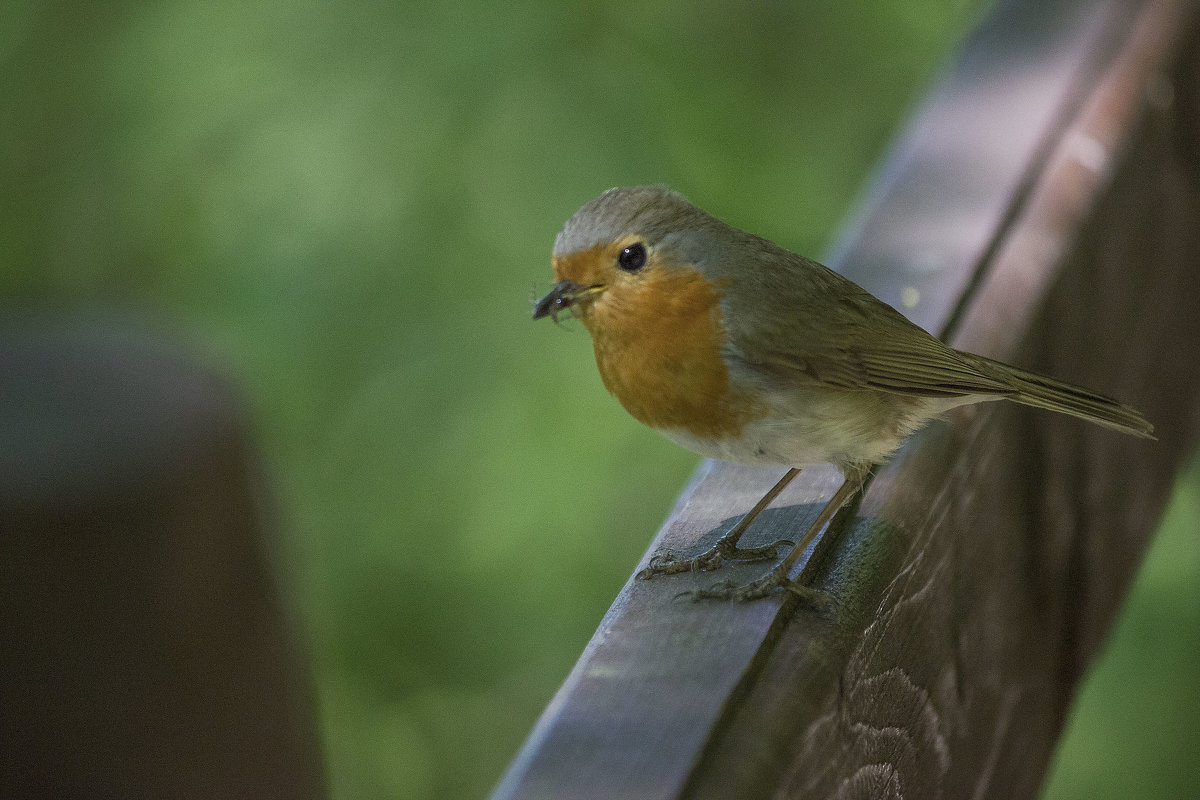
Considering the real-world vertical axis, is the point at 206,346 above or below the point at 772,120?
below

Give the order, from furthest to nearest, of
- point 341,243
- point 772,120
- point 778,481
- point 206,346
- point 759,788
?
1. point 772,120
2. point 341,243
3. point 206,346
4. point 778,481
5. point 759,788

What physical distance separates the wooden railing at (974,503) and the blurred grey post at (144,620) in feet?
3.58

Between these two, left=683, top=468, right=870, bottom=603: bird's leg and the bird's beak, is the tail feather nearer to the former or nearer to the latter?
left=683, top=468, right=870, bottom=603: bird's leg

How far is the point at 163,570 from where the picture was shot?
234 centimetres

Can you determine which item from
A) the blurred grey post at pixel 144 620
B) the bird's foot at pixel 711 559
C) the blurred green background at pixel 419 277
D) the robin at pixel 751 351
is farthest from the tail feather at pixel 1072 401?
the blurred green background at pixel 419 277

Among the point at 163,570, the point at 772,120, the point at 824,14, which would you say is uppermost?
the point at 824,14

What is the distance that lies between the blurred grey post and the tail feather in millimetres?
1528

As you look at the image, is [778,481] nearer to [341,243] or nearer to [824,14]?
[341,243]

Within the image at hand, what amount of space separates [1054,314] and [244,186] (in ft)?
9.29

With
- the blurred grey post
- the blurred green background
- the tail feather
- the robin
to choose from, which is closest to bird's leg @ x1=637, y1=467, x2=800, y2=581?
the robin

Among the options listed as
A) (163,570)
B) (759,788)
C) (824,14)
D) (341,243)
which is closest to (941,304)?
(759,788)

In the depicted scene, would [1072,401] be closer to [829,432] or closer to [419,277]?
[829,432]

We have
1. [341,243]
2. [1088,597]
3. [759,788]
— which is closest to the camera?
[759,788]

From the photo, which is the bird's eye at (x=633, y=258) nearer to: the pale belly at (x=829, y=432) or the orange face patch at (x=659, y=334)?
the orange face patch at (x=659, y=334)
